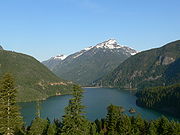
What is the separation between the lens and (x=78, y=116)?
142 ft

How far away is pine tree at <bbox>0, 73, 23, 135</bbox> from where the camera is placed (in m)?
38.5

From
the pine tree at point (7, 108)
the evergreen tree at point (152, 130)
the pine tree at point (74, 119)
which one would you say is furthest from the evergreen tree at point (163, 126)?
the pine tree at point (7, 108)

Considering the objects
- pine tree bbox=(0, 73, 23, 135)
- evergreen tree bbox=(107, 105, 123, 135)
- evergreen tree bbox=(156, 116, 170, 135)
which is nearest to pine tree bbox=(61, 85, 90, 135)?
pine tree bbox=(0, 73, 23, 135)

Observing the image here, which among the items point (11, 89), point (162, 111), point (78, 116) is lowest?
point (162, 111)

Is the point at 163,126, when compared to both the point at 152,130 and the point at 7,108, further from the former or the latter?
the point at 7,108

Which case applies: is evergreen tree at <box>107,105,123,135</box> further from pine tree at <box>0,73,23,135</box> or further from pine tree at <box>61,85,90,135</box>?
pine tree at <box>0,73,23,135</box>

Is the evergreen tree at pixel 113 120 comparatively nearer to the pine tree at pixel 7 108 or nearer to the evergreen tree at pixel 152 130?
the evergreen tree at pixel 152 130

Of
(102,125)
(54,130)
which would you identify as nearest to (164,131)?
(102,125)

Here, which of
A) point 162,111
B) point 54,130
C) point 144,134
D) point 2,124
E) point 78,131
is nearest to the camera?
point 2,124

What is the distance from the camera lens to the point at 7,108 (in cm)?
3912

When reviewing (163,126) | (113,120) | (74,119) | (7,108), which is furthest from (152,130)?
(7,108)

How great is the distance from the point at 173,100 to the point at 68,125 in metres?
154

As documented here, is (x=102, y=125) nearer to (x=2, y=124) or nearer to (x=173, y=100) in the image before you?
(x=2, y=124)

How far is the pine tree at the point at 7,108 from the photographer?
126ft
